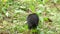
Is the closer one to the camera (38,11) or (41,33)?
(41,33)

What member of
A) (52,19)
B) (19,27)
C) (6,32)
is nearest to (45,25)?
(52,19)

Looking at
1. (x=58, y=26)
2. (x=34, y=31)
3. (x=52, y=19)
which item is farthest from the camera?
(x=52, y=19)

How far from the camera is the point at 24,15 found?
5148 mm

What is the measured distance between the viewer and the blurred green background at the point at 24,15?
4.51 m

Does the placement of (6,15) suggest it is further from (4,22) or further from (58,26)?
(58,26)

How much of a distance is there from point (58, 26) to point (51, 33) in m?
0.36

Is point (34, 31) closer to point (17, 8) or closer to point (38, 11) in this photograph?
point (38, 11)

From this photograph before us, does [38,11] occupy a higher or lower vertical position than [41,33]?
higher

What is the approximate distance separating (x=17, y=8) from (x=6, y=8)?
0.28 m

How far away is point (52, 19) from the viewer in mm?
5016

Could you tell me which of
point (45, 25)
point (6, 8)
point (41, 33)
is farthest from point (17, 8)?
point (41, 33)

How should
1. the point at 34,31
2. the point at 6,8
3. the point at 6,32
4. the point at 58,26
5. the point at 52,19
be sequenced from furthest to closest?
the point at 6,8 < the point at 52,19 < the point at 58,26 < the point at 6,32 < the point at 34,31

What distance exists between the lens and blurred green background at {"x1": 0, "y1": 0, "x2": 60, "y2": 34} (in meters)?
4.51

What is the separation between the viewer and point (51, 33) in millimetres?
4402
